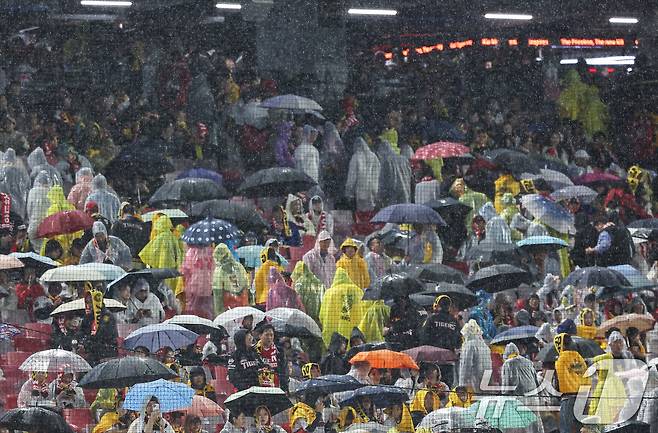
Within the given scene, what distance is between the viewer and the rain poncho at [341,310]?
54.5ft

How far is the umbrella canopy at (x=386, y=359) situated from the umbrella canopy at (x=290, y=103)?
8.17 meters

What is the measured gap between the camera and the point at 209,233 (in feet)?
58.2

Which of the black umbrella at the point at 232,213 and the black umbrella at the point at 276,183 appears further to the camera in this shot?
the black umbrella at the point at 276,183

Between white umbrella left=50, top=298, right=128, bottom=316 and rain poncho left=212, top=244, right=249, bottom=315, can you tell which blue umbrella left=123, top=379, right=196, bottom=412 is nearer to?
white umbrella left=50, top=298, right=128, bottom=316

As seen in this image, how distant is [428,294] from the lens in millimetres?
17203

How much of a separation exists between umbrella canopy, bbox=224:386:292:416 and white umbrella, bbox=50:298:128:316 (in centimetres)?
187

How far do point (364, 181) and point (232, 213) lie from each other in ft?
10.3

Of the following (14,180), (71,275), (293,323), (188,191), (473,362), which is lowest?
(473,362)

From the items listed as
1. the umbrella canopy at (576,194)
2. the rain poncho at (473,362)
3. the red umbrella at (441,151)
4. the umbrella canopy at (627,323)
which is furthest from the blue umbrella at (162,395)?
the red umbrella at (441,151)

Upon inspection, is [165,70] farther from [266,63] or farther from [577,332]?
[577,332]

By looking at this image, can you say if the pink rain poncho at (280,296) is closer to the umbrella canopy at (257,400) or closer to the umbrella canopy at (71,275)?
the umbrella canopy at (71,275)

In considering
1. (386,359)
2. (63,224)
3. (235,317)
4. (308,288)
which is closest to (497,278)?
(308,288)

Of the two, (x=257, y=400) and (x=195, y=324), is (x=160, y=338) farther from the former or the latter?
(x=257, y=400)

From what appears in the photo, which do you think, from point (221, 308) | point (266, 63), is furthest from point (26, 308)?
point (266, 63)
